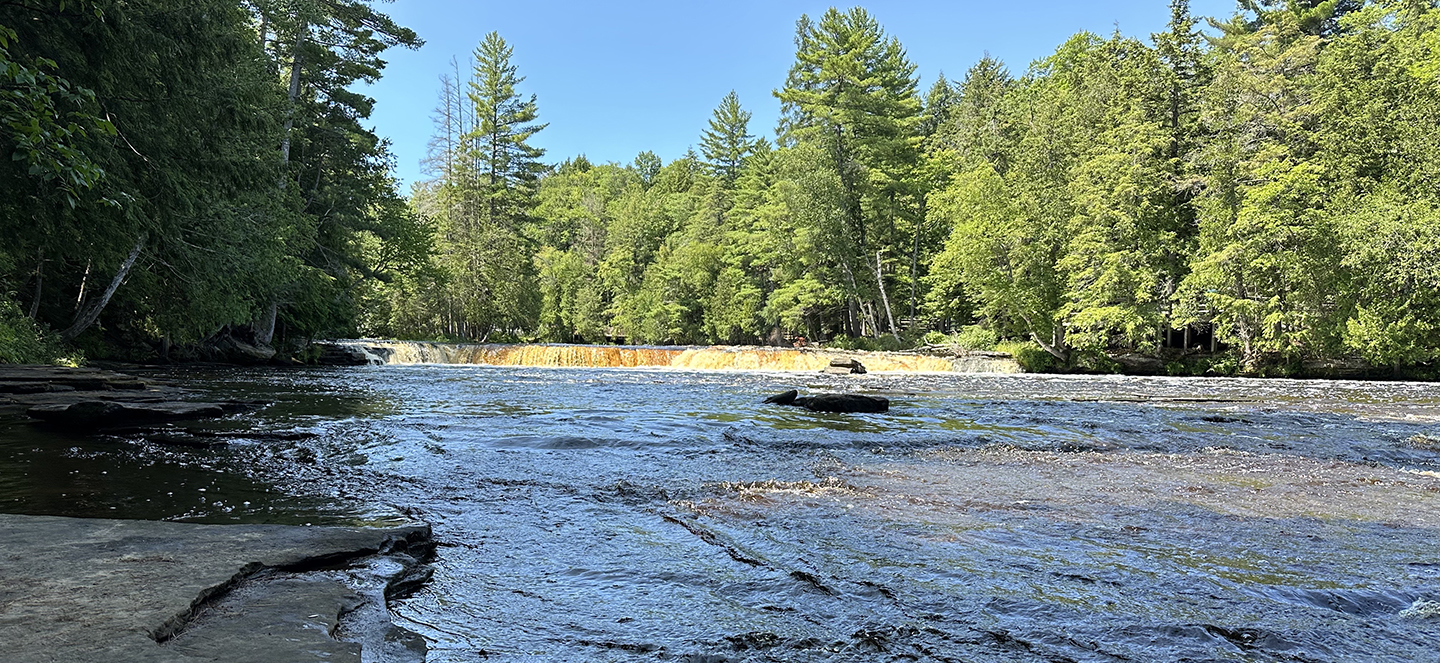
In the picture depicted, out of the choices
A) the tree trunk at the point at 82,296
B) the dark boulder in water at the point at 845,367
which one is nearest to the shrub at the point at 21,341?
the tree trunk at the point at 82,296

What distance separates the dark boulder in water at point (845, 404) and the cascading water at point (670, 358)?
634 inches

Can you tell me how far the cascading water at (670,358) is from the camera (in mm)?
28688

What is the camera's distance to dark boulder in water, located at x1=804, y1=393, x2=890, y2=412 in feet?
41.1

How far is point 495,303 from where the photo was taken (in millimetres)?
49375

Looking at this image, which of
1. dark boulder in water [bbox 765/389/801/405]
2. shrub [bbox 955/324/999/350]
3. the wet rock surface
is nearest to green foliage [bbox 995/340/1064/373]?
shrub [bbox 955/324/999/350]

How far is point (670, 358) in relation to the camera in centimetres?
3152

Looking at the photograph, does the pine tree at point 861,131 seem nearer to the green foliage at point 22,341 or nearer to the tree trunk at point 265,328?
the tree trunk at point 265,328

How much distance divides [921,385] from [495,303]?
35.4 m

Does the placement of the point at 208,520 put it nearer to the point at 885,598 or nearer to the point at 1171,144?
the point at 885,598

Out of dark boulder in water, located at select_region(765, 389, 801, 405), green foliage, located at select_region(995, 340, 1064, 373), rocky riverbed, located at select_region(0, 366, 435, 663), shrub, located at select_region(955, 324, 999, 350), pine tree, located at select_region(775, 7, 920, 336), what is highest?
pine tree, located at select_region(775, 7, 920, 336)

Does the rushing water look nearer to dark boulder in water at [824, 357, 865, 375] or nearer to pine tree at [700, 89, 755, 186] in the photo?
dark boulder in water at [824, 357, 865, 375]

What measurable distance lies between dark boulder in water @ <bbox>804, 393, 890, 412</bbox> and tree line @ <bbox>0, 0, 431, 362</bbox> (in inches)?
371

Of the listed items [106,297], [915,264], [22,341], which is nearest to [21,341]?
[22,341]

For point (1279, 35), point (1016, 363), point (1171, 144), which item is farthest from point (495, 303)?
point (1279, 35)
